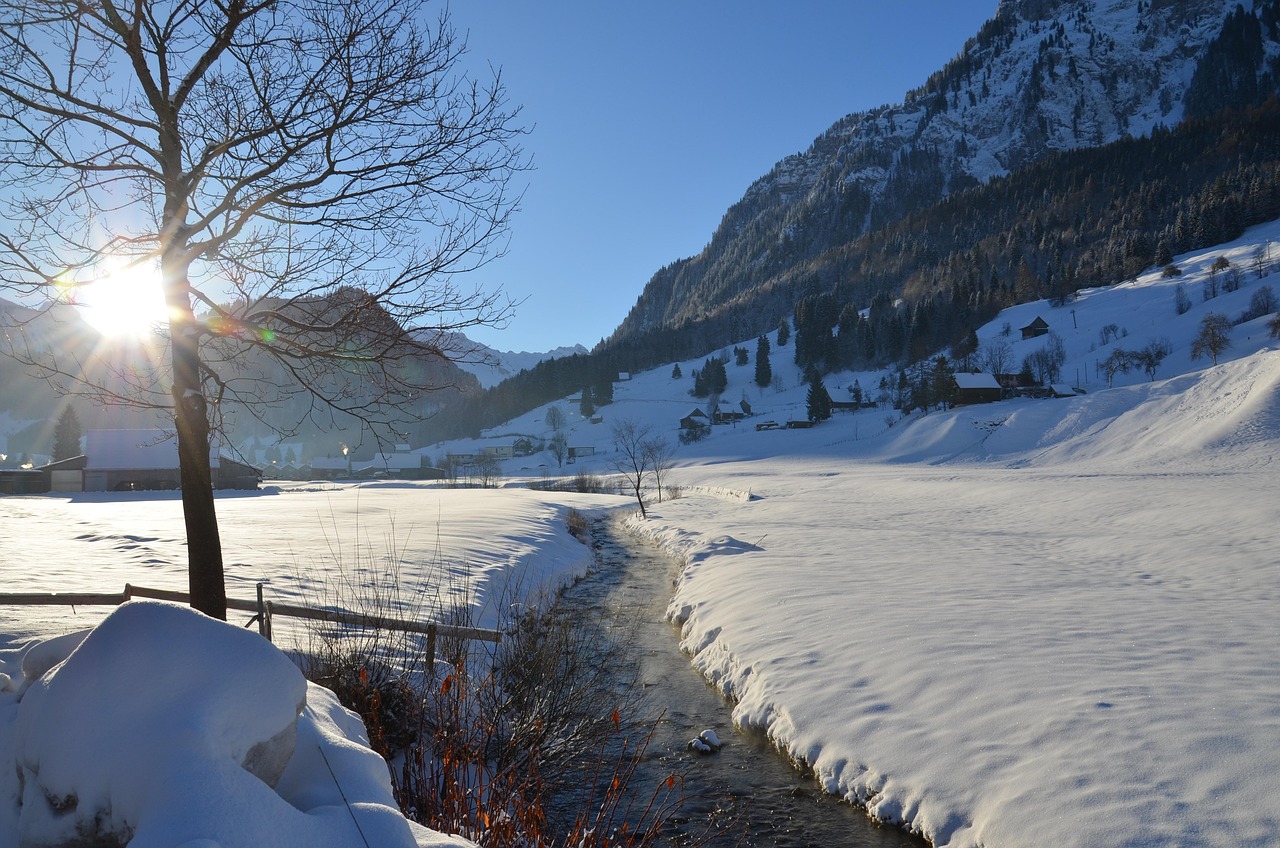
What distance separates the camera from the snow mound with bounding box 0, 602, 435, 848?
89.8 inches

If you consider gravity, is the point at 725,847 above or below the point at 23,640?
below

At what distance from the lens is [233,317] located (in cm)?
554

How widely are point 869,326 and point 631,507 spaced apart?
103 m

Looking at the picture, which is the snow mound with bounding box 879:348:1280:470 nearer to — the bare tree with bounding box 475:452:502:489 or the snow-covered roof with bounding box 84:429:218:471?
the bare tree with bounding box 475:452:502:489

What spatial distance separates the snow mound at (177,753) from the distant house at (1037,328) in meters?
118

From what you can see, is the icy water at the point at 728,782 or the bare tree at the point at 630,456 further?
the bare tree at the point at 630,456

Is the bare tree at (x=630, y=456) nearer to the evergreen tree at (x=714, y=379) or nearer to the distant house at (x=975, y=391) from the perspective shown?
the evergreen tree at (x=714, y=379)

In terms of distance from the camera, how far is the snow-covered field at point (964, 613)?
18.8ft

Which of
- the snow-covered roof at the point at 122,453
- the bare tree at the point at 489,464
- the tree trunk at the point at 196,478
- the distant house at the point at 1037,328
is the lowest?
the bare tree at the point at 489,464

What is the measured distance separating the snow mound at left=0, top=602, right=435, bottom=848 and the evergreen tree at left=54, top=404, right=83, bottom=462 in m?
92.9

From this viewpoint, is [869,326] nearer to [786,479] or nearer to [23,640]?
[786,479]

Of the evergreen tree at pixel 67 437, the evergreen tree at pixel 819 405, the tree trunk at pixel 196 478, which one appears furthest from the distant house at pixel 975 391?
the evergreen tree at pixel 67 437

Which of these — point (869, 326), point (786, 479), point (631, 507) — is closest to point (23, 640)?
point (631, 507)

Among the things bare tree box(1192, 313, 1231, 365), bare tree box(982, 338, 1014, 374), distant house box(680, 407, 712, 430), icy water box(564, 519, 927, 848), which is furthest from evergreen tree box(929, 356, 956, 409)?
icy water box(564, 519, 927, 848)
